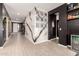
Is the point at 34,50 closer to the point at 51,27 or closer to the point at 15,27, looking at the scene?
the point at 51,27

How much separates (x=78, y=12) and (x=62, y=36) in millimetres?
1681

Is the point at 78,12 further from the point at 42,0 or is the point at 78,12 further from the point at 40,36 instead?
the point at 40,36

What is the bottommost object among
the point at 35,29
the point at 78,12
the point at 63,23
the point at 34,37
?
the point at 34,37

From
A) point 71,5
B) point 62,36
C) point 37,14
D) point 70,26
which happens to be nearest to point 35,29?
point 37,14

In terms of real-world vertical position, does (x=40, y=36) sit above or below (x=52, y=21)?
below

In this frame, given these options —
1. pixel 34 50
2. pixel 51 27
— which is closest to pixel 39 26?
pixel 51 27

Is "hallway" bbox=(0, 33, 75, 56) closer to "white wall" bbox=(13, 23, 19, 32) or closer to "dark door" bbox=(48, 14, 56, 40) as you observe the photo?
"dark door" bbox=(48, 14, 56, 40)

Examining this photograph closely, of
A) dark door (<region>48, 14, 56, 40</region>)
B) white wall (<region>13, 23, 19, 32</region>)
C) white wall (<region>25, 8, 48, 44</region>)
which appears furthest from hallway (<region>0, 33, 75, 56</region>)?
white wall (<region>13, 23, 19, 32</region>)

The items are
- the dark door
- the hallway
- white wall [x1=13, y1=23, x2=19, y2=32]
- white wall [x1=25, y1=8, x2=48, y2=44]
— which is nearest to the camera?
the hallway

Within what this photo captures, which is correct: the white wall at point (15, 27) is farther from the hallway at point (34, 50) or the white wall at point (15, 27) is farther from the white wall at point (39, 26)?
the hallway at point (34, 50)

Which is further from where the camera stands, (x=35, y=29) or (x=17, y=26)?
(x=17, y=26)

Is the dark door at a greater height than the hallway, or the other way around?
the dark door

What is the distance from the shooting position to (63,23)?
196 inches

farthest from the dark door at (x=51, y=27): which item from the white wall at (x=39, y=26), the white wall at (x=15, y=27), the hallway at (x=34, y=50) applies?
the white wall at (x=15, y=27)
